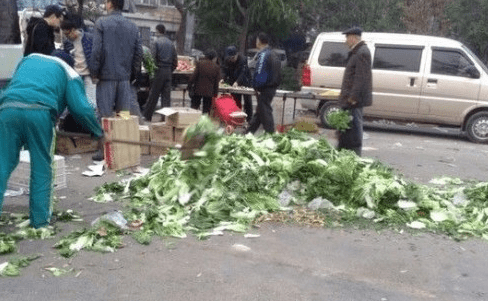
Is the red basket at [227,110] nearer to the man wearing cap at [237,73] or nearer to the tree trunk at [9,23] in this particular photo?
the man wearing cap at [237,73]

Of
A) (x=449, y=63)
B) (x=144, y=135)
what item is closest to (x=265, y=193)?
(x=144, y=135)

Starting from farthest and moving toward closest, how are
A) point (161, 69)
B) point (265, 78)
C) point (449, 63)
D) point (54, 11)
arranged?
point (449, 63) → point (161, 69) → point (265, 78) → point (54, 11)

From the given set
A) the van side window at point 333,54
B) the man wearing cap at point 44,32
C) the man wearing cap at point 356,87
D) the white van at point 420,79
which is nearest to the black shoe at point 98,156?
the man wearing cap at point 44,32

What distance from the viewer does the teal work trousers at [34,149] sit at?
558 cm

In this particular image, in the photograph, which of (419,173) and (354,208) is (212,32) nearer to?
(419,173)

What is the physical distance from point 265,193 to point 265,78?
4446 millimetres

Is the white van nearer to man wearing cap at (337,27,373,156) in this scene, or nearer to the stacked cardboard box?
man wearing cap at (337,27,373,156)

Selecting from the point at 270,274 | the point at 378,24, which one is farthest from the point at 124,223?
the point at 378,24

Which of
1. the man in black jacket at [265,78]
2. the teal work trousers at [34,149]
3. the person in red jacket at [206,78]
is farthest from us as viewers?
the person in red jacket at [206,78]

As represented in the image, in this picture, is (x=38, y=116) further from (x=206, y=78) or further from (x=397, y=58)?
(x=397, y=58)

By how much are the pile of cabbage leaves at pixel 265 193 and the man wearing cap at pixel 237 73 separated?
635 cm

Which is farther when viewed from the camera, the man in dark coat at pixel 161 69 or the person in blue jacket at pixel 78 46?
the man in dark coat at pixel 161 69

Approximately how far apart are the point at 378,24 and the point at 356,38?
15.6 meters

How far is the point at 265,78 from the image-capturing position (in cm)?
1111
